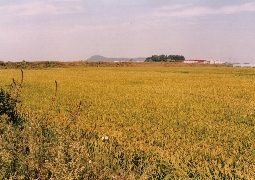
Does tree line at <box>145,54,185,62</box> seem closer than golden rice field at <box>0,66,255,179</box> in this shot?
No

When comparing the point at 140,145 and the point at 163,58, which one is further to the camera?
the point at 163,58

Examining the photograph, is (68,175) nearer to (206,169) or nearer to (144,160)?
(144,160)

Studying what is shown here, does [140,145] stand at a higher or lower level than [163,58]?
lower

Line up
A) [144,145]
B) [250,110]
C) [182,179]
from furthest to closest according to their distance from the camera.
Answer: [250,110] → [144,145] → [182,179]

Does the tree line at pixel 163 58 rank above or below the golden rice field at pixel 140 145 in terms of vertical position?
above

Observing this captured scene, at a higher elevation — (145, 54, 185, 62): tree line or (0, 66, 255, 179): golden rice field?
(145, 54, 185, 62): tree line

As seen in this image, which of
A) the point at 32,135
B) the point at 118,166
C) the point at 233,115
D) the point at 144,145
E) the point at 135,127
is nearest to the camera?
the point at 118,166

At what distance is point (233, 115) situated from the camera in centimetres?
788

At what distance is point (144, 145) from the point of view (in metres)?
5.09

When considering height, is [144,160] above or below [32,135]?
below

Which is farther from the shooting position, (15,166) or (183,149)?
(183,149)

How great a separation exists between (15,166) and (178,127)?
144 inches

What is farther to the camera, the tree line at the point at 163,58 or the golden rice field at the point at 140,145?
the tree line at the point at 163,58

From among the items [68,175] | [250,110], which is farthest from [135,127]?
[250,110]
